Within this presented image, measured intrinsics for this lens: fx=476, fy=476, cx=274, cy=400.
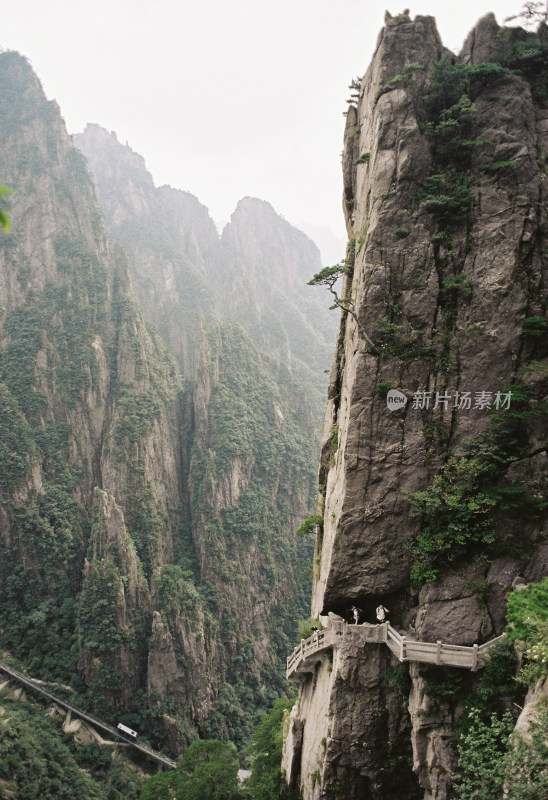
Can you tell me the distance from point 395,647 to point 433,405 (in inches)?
239

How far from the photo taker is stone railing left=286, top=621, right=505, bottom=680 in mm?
10328

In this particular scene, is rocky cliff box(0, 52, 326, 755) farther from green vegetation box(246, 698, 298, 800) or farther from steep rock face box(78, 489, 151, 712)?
green vegetation box(246, 698, 298, 800)

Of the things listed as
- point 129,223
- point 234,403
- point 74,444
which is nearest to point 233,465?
point 234,403

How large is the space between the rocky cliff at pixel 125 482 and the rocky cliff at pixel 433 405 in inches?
1171

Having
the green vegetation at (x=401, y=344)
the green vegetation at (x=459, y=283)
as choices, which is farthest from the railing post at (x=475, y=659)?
the green vegetation at (x=459, y=283)

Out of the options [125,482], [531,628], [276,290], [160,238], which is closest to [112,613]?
[125,482]

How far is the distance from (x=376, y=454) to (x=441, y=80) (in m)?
11.4

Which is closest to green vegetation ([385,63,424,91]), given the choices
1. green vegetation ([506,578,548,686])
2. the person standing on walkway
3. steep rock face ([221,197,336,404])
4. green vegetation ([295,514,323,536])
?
green vegetation ([295,514,323,536])

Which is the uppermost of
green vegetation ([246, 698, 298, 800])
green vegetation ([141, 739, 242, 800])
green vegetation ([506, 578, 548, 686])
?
A: green vegetation ([506, 578, 548, 686])

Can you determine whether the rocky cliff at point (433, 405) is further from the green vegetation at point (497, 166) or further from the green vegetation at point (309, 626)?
the green vegetation at point (309, 626)

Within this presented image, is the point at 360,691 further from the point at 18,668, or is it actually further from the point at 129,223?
the point at 129,223

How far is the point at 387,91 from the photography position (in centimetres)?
1460

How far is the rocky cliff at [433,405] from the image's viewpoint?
1134 cm

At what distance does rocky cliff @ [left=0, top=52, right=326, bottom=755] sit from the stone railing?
94.3ft
